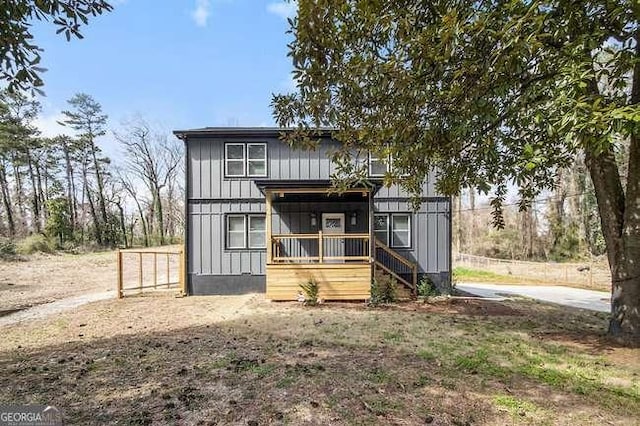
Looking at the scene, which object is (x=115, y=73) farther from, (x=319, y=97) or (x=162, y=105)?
(x=162, y=105)

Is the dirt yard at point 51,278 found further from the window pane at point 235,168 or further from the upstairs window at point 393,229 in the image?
the upstairs window at point 393,229

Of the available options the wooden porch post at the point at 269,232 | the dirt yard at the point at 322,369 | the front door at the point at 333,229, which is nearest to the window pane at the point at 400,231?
the front door at the point at 333,229

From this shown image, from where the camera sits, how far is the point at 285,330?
6.64 m

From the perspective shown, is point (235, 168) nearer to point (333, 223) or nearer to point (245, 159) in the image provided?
point (245, 159)

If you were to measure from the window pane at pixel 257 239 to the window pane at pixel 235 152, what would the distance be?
7.95ft

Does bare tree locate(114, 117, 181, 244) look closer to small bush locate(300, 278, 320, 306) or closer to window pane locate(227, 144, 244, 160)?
window pane locate(227, 144, 244, 160)

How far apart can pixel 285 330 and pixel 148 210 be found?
1288 inches

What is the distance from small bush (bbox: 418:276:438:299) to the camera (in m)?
10.4

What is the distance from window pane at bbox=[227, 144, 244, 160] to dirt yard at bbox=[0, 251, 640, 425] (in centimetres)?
509

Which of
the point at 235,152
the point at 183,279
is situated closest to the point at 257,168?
the point at 235,152

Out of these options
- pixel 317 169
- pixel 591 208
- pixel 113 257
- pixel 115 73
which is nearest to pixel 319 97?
pixel 317 169

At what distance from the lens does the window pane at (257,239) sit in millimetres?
10992

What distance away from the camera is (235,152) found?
36.4ft

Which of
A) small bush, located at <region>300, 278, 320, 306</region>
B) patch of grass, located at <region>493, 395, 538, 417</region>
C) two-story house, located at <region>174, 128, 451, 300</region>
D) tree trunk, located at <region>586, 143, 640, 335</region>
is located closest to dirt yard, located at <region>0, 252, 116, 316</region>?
two-story house, located at <region>174, 128, 451, 300</region>
